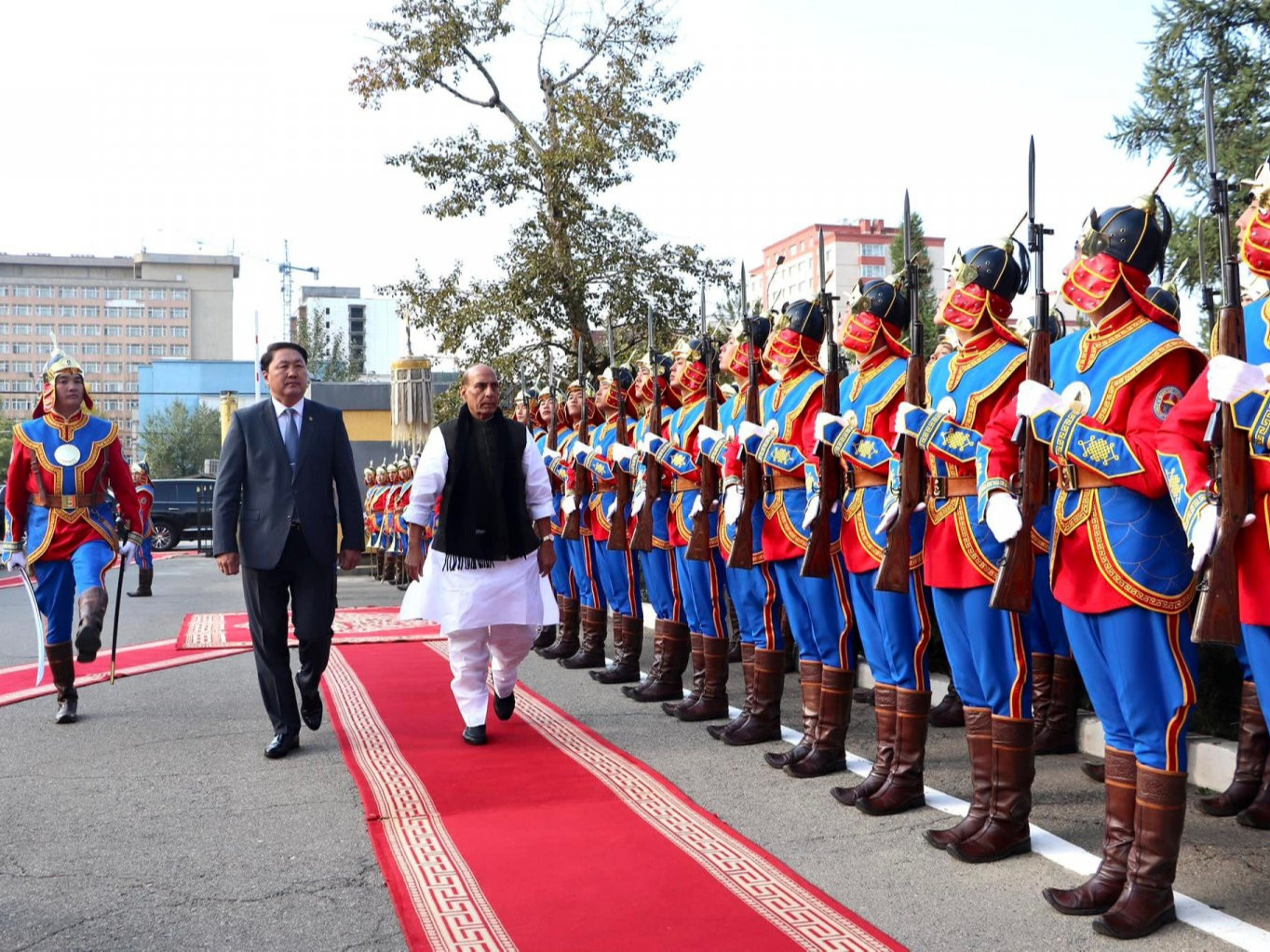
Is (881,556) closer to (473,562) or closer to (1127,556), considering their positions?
(1127,556)

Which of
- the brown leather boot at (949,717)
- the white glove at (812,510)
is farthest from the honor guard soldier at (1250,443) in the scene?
the brown leather boot at (949,717)

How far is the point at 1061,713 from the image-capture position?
6652 millimetres

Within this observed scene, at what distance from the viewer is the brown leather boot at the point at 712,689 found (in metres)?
7.50

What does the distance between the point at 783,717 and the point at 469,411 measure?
237 cm

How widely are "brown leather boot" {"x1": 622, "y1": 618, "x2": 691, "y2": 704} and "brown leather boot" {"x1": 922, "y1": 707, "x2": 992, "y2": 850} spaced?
352 cm

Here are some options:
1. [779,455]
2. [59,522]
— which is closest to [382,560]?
[59,522]

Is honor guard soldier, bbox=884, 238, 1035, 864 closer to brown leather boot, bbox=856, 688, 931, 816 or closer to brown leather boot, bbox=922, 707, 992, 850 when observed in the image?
brown leather boot, bbox=922, 707, 992, 850

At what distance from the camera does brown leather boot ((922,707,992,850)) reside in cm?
477

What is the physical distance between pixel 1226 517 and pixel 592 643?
22.3 feet

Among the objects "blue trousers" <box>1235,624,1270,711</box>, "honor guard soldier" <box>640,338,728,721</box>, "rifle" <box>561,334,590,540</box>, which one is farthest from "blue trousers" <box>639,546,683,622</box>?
"blue trousers" <box>1235,624,1270,711</box>

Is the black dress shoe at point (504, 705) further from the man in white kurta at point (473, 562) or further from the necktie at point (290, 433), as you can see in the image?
the necktie at point (290, 433)

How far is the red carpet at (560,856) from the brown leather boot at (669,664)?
106 cm

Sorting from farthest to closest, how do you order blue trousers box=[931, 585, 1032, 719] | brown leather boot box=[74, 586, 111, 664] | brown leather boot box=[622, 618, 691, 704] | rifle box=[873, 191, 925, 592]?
1. brown leather boot box=[622, 618, 691, 704]
2. brown leather boot box=[74, 586, 111, 664]
3. rifle box=[873, 191, 925, 592]
4. blue trousers box=[931, 585, 1032, 719]

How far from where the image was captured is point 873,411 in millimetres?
5609
